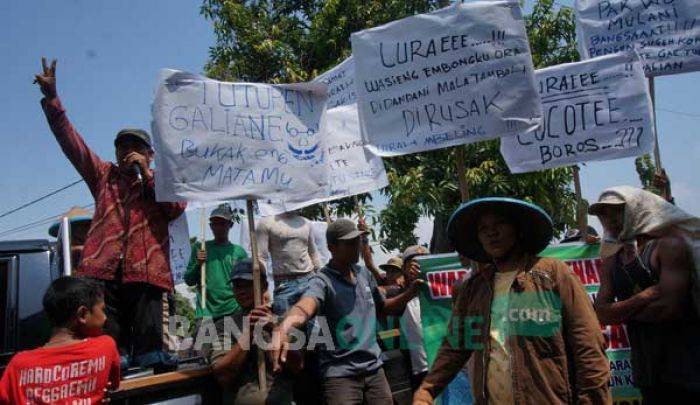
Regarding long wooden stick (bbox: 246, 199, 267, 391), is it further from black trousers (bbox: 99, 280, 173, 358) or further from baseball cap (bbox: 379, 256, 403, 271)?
baseball cap (bbox: 379, 256, 403, 271)

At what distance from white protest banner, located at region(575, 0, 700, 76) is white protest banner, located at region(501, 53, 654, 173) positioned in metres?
0.42

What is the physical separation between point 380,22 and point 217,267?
7250 millimetres

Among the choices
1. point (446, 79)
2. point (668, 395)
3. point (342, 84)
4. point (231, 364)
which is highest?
point (342, 84)

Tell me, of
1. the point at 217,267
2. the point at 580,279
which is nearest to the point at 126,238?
the point at 217,267

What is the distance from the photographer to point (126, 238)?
11.9 feet

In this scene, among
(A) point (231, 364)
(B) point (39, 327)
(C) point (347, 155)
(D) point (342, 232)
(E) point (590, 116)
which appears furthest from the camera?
(C) point (347, 155)

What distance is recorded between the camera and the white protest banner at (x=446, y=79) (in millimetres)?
3924

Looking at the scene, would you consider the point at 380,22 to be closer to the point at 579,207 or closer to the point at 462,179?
the point at 579,207

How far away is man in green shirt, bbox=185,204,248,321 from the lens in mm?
5543

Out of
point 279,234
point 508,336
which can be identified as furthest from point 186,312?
point 508,336

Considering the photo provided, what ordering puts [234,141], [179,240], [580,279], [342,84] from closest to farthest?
[234,141] < [179,240] < [580,279] < [342,84]

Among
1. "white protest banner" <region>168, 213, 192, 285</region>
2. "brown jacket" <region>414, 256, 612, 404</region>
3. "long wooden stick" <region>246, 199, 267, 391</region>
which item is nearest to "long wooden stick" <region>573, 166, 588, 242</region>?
"brown jacket" <region>414, 256, 612, 404</region>

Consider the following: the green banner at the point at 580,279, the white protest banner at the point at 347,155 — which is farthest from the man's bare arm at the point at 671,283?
the white protest banner at the point at 347,155

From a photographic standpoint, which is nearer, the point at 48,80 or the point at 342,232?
the point at 48,80
